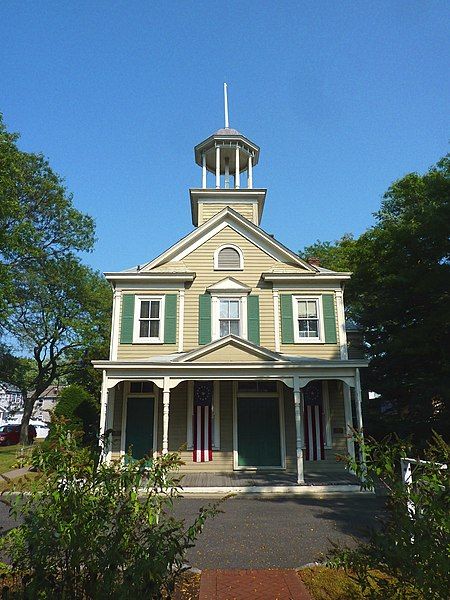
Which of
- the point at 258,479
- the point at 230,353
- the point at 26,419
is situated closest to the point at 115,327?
the point at 230,353


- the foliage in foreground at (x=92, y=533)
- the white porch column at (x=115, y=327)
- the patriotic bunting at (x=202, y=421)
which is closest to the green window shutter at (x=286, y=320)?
the patriotic bunting at (x=202, y=421)

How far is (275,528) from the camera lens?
8609mm

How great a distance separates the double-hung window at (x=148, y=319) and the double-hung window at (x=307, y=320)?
4870 millimetres

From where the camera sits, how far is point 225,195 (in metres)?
19.1

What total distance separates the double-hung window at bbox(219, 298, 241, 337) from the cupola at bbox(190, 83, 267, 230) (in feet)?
15.0

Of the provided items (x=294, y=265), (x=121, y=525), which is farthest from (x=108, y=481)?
(x=294, y=265)

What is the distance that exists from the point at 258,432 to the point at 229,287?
17.1ft

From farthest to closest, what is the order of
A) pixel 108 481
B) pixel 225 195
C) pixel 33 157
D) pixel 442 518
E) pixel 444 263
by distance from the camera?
1. pixel 33 157
2. pixel 225 195
3. pixel 444 263
4. pixel 108 481
5. pixel 442 518

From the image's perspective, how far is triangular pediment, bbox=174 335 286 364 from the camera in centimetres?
1390

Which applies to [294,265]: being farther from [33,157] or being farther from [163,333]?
[33,157]

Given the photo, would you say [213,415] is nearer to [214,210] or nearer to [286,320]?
[286,320]

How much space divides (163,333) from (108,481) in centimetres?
1181

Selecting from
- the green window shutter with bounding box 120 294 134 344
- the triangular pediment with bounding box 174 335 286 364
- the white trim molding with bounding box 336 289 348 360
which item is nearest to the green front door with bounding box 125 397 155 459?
the green window shutter with bounding box 120 294 134 344

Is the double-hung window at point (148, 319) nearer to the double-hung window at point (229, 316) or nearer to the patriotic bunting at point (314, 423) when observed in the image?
the double-hung window at point (229, 316)
